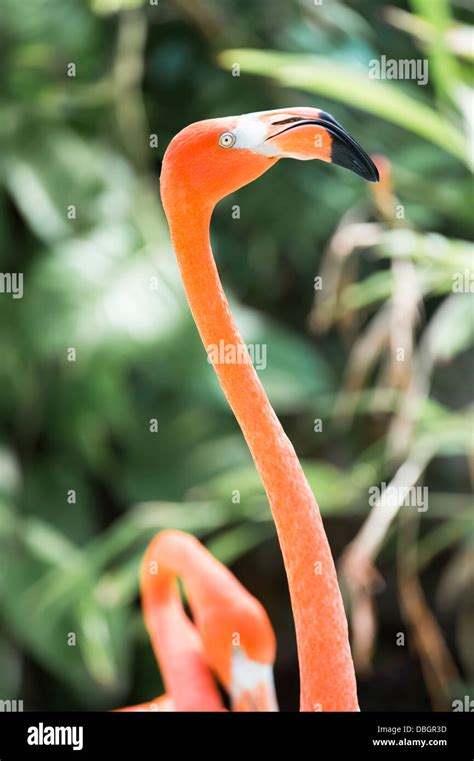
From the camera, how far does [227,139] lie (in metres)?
0.49

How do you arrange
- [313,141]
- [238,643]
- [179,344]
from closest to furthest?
1. [313,141]
2. [238,643]
3. [179,344]

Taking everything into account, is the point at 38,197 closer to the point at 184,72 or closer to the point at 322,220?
the point at 184,72

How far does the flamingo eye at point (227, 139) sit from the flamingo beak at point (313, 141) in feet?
0.05

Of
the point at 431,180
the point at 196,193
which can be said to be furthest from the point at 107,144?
the point at 196,193

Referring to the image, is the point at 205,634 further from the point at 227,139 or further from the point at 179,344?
the point at 179,344

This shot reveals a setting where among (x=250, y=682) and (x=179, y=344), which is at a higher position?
(x=179, y=344)

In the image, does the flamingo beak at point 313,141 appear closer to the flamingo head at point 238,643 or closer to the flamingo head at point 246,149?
the flamingo head at point 246,149

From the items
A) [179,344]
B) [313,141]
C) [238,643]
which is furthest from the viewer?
[179,344]

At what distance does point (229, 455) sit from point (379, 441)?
179mm

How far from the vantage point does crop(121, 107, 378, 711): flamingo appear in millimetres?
492

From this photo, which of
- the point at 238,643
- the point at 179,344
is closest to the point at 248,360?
the point at 238,643

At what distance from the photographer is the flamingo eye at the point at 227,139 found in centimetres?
49

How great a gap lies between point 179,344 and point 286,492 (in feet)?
2.29

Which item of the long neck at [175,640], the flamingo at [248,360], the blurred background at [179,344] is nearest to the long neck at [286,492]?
the flamingo at [248,360]
